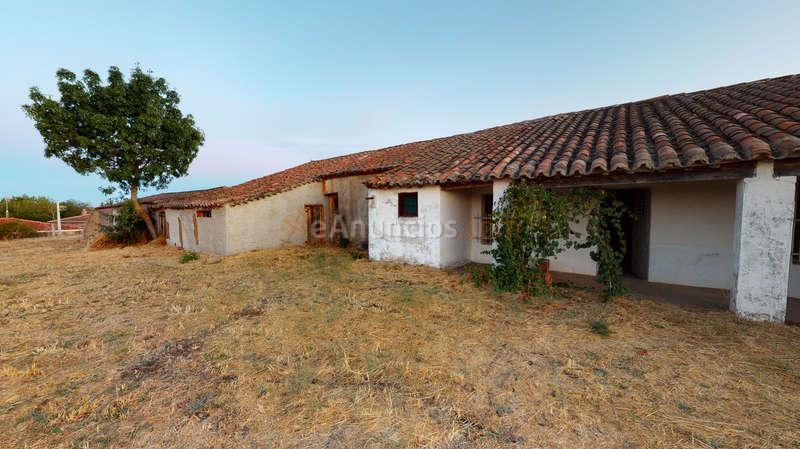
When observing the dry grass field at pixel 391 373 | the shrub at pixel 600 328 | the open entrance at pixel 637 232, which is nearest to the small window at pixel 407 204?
the dry grass field at pixel 391 373

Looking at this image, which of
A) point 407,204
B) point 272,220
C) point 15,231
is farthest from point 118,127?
point 15,231

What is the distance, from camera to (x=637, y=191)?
780cm

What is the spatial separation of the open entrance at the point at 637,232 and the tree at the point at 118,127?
1886 cm

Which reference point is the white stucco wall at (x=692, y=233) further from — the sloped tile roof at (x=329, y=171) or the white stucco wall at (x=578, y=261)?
the sloped tile roof at (x=329, y=171)

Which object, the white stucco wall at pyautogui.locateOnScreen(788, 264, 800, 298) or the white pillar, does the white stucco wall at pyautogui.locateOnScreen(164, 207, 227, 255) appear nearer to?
the white pillar

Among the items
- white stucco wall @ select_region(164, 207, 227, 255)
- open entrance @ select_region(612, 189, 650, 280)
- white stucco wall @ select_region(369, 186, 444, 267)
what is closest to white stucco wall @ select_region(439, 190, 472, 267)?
white stucco wall @ select_region(369, 186, 444, 267)

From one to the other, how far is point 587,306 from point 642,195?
4.16 metres

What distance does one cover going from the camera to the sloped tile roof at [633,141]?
4672 mm

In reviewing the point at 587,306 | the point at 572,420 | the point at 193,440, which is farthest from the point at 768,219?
the point at 193,440

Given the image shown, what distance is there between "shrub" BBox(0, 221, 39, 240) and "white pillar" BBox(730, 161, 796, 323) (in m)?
36.6

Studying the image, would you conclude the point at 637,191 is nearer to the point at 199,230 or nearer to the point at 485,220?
the point at 485,220

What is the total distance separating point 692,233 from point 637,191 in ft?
5.23

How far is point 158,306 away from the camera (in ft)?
19.4

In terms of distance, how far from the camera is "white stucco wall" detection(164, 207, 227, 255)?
11477 millimetres
